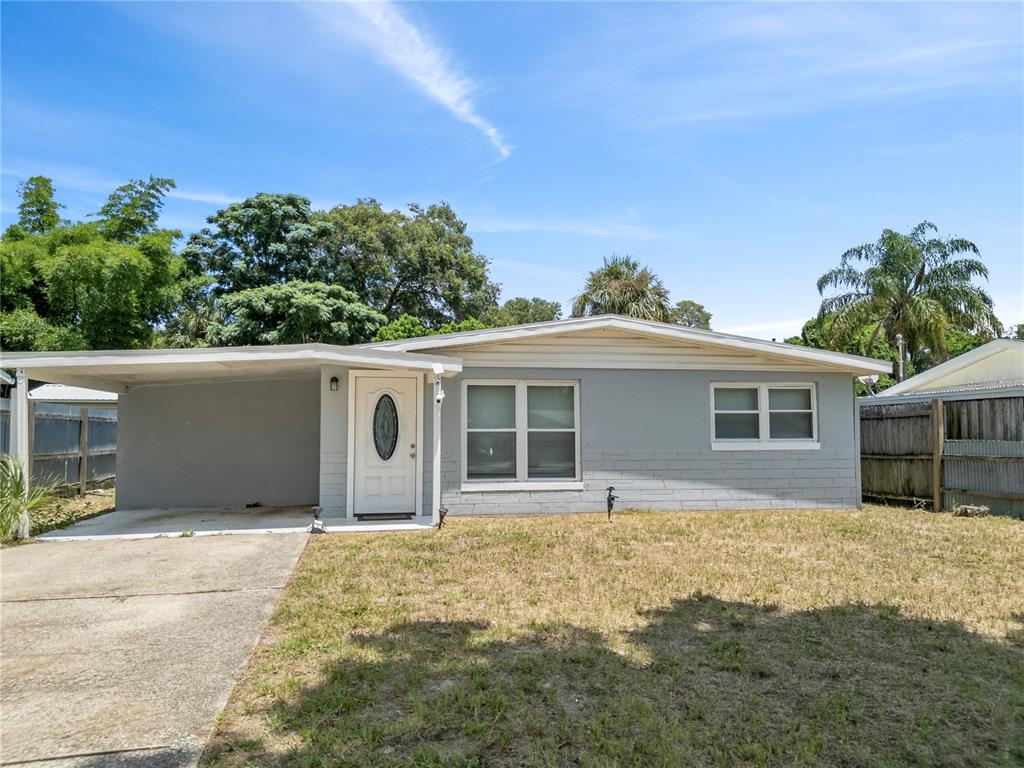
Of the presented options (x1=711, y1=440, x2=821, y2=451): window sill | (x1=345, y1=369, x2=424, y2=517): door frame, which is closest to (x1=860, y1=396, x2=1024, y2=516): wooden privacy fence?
(x1=711, y1=440, x2=821, y2=451): window sill

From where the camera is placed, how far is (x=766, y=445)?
11.0 m

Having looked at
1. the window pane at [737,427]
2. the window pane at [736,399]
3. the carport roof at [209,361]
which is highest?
the carport roof at [209,361]

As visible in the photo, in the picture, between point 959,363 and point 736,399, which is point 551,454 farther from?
point 959,363

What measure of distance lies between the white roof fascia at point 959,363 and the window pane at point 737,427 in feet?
15.6

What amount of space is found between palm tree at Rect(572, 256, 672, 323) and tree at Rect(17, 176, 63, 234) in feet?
66.9

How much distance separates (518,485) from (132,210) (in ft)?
73.8

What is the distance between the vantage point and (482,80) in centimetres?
1222

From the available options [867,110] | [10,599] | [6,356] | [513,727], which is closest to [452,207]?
[867,110]

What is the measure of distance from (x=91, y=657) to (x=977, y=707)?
16.7ft

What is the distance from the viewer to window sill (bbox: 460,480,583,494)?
10.1 m

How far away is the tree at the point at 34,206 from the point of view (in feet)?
84.7

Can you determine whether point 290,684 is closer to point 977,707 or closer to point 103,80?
point 977,707

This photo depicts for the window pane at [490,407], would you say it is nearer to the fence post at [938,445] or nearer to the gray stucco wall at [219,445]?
the gray stucco wall at [219,445]

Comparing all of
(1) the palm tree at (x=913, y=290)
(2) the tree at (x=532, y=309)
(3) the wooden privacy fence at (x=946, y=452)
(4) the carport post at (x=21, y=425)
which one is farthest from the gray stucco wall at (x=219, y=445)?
(2) the tree at (x=532, y=309)
